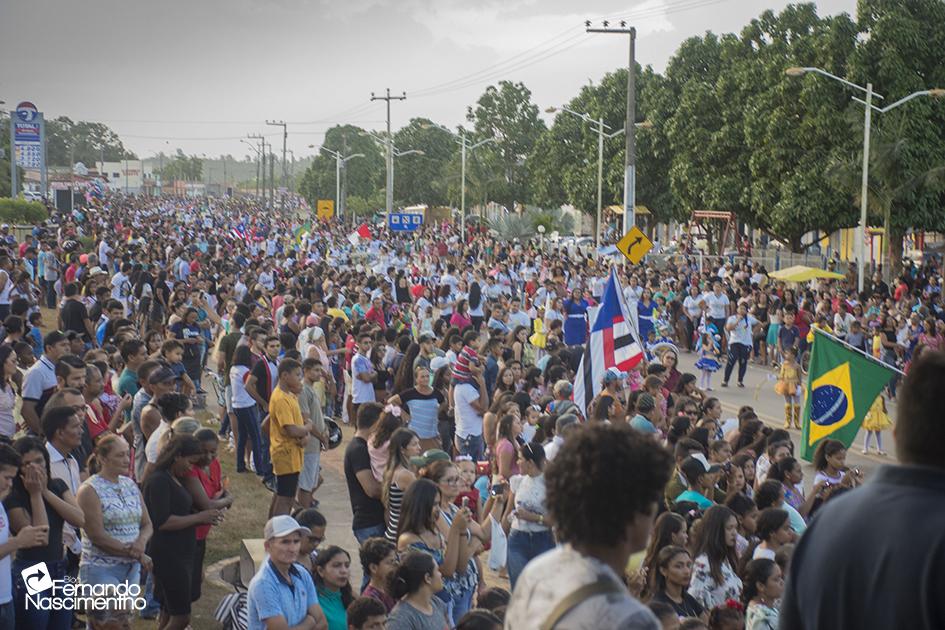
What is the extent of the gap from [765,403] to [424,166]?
221 ft

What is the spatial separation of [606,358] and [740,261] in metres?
23.7

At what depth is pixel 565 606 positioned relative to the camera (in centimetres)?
261

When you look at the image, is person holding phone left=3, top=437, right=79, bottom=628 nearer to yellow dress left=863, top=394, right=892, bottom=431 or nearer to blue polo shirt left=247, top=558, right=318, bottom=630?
blue polo shirt left=247, top=558, right=318, bottom=630

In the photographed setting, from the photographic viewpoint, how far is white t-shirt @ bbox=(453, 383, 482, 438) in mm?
12141

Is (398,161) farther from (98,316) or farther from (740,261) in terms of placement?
(98,316)

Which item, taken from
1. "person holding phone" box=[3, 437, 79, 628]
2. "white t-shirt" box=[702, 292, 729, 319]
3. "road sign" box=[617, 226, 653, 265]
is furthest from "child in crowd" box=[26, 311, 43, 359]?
"white t-shirt" box=[702, 292, 729, 319]

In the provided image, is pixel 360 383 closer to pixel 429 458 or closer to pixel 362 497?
pixel 362 497

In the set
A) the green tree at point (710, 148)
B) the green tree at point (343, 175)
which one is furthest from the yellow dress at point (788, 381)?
the green tree at point (343, 175)

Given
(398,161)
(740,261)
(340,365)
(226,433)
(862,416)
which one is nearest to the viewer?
(862,416)

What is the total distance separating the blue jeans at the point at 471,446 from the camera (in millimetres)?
12172

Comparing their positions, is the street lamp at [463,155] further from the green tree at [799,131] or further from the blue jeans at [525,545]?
the blue jeans at [525,545]

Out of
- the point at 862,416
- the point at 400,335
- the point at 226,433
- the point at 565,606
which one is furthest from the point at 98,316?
the point at 565,606

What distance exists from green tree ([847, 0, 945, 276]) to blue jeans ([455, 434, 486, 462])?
22564 millimetres

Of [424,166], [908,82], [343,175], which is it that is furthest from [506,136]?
[908,82]
